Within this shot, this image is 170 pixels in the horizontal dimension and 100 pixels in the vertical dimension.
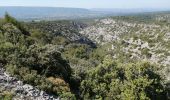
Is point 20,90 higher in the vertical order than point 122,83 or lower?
higher

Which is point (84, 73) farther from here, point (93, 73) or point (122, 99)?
point (122, 99)

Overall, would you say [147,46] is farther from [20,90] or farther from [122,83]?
[20,90]

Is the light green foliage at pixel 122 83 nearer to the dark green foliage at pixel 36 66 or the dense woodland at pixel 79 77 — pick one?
the dense woodland at pixel 79 77

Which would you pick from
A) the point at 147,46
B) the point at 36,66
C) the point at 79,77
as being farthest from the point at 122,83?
the point at 147,46

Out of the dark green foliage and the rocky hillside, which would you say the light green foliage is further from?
the rocky hillside

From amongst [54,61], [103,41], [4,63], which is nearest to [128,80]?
[54,61]
